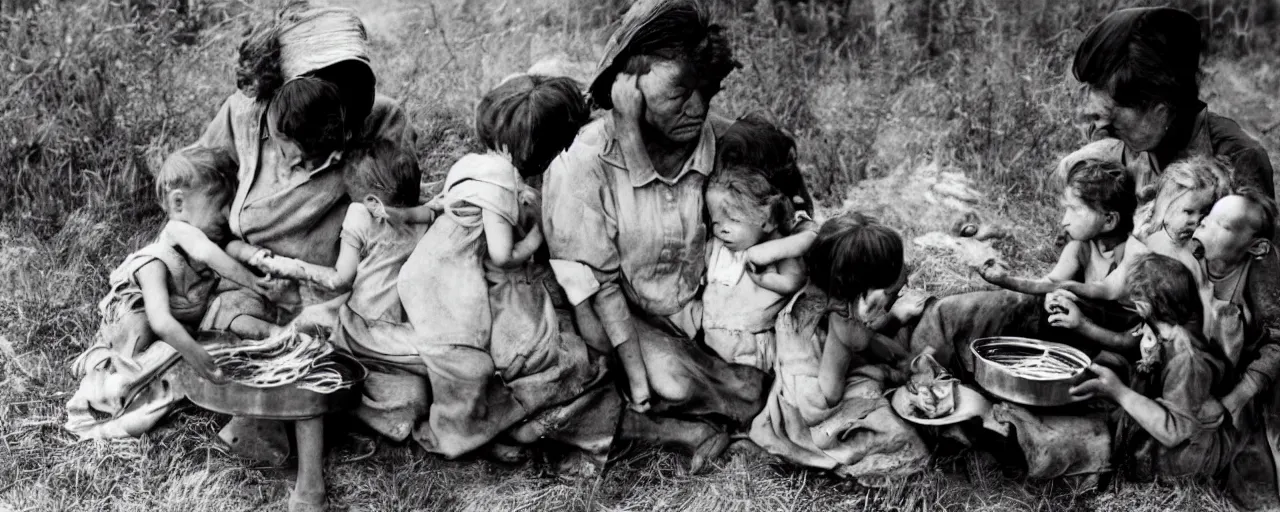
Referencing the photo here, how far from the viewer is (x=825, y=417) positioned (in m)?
5.46

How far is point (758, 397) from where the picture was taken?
18.6 feet

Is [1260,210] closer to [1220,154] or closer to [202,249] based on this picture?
[1220,154]

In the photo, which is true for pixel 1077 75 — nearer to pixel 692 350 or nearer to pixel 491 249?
pixel 692 350

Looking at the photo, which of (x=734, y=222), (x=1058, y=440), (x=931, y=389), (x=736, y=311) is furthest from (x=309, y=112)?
(x=1058, y=440)

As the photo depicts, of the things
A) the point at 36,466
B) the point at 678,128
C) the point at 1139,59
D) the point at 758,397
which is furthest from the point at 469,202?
the point at 1139,59

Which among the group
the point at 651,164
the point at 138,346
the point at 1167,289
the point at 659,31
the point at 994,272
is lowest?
the point at 138,346

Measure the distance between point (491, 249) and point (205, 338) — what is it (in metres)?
1.06

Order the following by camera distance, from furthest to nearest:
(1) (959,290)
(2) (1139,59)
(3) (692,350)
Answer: (1) (959,290) → (3) (692,350) → (2) (1139,59)

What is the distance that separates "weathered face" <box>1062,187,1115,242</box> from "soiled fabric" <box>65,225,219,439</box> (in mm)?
2959

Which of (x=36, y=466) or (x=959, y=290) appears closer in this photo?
(x=36, y=466)

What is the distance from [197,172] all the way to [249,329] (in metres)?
0.56

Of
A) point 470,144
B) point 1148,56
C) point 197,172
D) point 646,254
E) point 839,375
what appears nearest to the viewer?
point 1148,56

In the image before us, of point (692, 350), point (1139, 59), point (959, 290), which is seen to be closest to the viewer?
point (1139, 59)

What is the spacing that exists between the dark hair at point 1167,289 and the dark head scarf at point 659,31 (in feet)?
5.02
